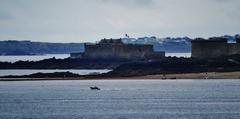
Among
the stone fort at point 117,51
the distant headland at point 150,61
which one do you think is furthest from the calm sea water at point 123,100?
the stone fort at point 117,51

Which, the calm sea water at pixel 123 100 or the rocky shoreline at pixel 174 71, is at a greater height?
the rocky shoreline at pixel 174 71

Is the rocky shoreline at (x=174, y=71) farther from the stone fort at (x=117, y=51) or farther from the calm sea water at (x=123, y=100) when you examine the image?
the stone fort at (x=117, y=51)

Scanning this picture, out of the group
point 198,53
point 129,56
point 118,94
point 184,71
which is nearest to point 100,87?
point 118,94

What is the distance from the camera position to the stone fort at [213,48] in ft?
359

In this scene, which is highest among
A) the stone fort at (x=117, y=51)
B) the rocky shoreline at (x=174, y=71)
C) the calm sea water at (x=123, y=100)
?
the stone fort at (x=117, y=51)

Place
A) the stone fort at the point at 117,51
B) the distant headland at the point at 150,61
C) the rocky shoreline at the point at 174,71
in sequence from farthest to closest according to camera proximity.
→ the stone fort at the point at 117,51 < the distant headland at the point at 150,61 < the rocky shoreline at the point at 174,71

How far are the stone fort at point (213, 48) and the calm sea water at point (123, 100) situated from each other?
16314 mm

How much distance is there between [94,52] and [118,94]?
60.6 metres

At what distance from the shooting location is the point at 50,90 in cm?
8019

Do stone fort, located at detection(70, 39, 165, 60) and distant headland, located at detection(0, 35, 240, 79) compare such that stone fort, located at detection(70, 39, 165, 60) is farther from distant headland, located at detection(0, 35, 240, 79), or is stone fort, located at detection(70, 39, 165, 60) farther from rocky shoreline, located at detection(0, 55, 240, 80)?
rocky shoreline, located at detection(0, 55, 240, 80)

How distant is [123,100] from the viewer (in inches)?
2665

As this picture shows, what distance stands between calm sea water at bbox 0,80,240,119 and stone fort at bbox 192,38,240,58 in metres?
16.3

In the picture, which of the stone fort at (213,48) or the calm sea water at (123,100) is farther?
the stone fort at (213,48)

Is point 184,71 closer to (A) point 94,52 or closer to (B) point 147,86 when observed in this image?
(B) point 147,86
